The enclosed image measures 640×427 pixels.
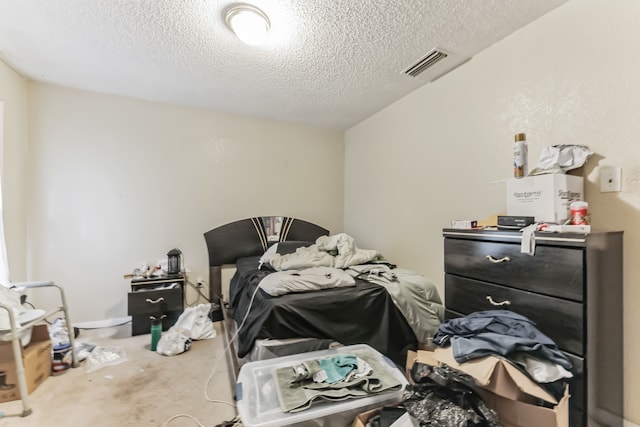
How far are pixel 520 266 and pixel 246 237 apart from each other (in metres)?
2.73

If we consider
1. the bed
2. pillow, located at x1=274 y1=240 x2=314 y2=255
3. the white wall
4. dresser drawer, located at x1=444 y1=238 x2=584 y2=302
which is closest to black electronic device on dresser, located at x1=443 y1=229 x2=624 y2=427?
dresser drawer, located at x1=444 y1=238 x2=584 y2=302

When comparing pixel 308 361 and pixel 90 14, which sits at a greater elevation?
pixel 90 14

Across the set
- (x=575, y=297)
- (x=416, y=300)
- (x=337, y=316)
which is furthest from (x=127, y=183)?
(x=575, y=297)

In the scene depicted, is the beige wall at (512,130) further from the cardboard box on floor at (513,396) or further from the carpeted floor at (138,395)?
the carpeted floor at (138,395)

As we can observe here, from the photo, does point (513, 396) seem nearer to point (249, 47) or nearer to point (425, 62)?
point (425, 62)

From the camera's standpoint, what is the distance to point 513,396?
990 millimetres

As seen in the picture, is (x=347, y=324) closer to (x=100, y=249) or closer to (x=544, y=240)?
(x=544, y=240)

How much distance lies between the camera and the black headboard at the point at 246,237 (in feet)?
10.4

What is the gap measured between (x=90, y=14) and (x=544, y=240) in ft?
9.13

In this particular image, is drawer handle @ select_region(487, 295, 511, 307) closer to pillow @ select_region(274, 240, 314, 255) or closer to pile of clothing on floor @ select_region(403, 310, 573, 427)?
pile of clothing on floor @ select_region(403, 310, 573, 427)

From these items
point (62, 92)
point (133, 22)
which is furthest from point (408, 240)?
point (62, 92)

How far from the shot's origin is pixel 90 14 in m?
1.71

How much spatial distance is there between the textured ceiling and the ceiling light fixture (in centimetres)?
5

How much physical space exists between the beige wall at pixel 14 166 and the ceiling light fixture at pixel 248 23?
211cm
